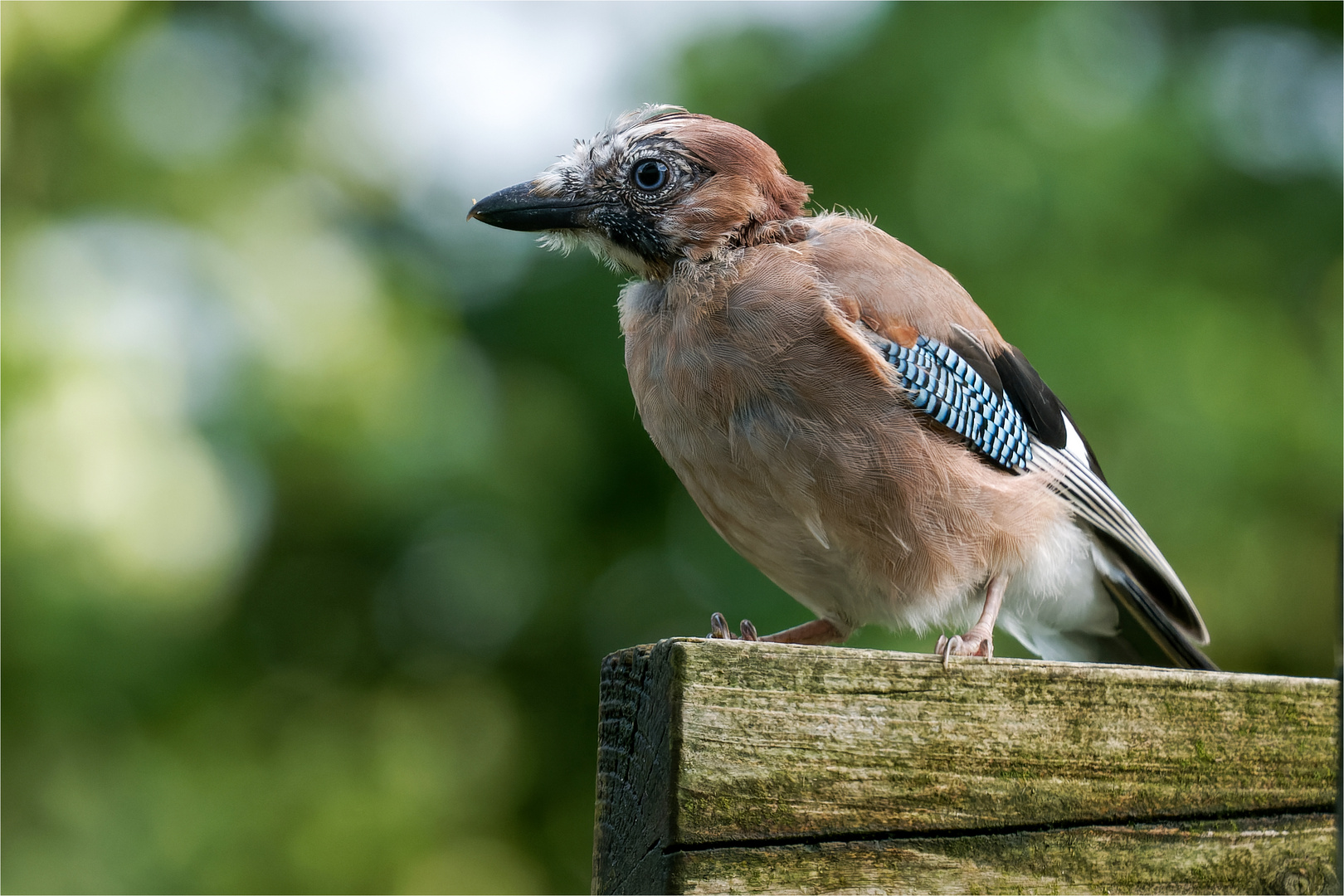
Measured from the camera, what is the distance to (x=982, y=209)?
5504mm

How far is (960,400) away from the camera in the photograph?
2.67 metres

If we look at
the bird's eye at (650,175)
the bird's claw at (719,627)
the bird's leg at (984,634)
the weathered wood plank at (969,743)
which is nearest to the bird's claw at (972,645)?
the bird's leg at (984,634)

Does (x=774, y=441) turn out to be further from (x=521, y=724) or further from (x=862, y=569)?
(x=521, y=724)

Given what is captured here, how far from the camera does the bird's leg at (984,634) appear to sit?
226 cm

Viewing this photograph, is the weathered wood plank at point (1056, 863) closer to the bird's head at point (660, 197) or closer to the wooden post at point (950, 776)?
the wooden post at point (950, 776)

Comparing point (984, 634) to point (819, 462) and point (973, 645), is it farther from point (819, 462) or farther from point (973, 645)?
point (819, 462)

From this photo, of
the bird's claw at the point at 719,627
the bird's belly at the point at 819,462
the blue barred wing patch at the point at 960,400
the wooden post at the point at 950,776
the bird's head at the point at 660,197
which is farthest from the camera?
the bird's head at the point at 660,197

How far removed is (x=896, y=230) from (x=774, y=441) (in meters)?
3.19

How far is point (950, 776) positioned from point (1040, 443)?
158 centimetres

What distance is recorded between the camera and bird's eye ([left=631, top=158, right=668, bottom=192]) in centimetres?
288

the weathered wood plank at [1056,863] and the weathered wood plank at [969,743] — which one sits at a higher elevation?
the weathered wood plank at [969,743]

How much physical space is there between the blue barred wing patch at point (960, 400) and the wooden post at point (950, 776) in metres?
0.95

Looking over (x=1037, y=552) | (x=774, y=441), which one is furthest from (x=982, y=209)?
(x=774, y=441)

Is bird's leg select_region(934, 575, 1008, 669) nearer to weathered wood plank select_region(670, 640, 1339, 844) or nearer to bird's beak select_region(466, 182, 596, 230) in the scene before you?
weathered wood plank select_region(670, 640, 1339, 844)
